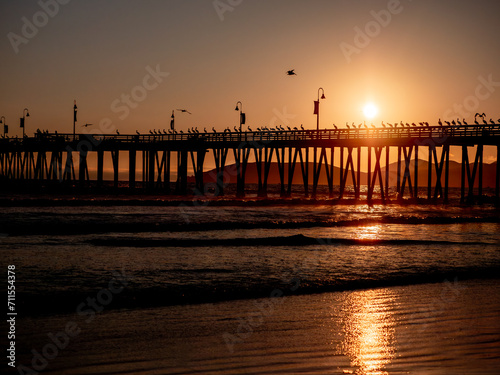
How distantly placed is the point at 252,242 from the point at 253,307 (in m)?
10.1

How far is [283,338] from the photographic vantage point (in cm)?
655

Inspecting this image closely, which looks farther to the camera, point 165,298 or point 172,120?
point 172,120

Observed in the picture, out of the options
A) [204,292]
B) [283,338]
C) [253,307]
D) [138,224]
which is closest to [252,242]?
[138,224]

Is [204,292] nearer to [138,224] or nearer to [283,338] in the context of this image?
[283,338]

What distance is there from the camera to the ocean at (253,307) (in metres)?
5.71

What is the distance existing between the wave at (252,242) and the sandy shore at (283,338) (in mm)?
8888

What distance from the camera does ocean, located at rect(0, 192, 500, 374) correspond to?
18.7ft

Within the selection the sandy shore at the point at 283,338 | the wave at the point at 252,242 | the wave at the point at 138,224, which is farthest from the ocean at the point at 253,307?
the wave at the point at 138,224

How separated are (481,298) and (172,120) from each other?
2360 inches

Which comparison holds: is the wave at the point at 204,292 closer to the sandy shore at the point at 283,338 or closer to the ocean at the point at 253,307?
the ocean at the point at 253,307

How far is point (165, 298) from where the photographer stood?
8.95 metres

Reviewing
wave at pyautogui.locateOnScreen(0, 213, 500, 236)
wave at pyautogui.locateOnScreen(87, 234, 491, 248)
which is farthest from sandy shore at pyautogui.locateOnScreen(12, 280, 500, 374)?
wave at pyautogui.locateOnScreen(0, 213, 500, 236)

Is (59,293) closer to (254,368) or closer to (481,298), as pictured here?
(254,368)

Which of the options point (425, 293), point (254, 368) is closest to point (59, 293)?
point (254, 368)
